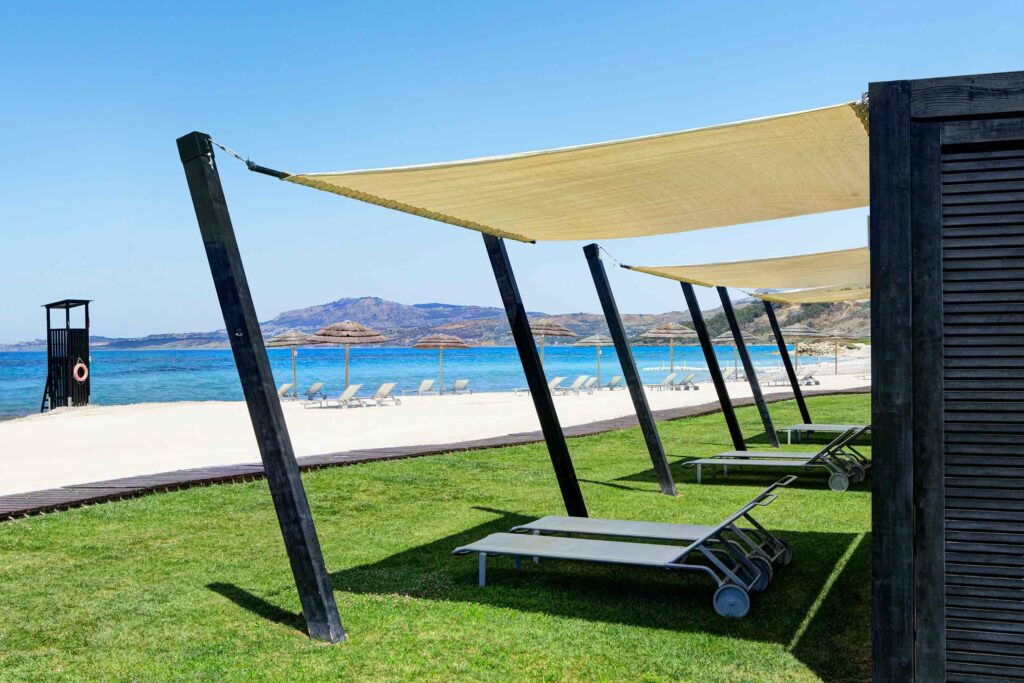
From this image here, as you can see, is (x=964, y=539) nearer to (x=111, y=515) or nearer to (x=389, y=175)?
(x=389, y=175)

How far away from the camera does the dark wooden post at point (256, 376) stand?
4156 mm

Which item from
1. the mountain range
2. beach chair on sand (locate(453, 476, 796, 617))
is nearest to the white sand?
beach chair on sand (locate(453, 476, 796, 617))

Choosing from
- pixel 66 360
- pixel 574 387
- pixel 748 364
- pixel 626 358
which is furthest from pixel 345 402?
pixel 626 358

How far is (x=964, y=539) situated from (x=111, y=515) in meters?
6.80

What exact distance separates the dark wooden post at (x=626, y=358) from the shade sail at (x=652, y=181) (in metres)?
1.54

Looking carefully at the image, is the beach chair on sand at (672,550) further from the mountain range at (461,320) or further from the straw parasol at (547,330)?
the mountain range at (461,320)

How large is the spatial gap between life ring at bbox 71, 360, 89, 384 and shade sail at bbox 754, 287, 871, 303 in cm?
2000

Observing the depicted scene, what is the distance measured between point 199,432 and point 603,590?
13.8m

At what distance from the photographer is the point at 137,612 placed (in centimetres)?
482

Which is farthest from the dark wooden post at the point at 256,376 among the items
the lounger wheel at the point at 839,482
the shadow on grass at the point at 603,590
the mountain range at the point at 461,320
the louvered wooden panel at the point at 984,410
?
the mountain range at the point at 461,320

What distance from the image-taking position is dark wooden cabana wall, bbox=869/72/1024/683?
3.04 m

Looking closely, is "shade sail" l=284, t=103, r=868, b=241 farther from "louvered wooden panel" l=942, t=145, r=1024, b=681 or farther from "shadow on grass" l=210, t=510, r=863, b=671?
"shadow on grass" l=210, t=510, r=863, b=671

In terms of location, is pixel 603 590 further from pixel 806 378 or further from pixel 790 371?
pixel 806 378

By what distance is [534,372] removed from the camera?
6793 mm
